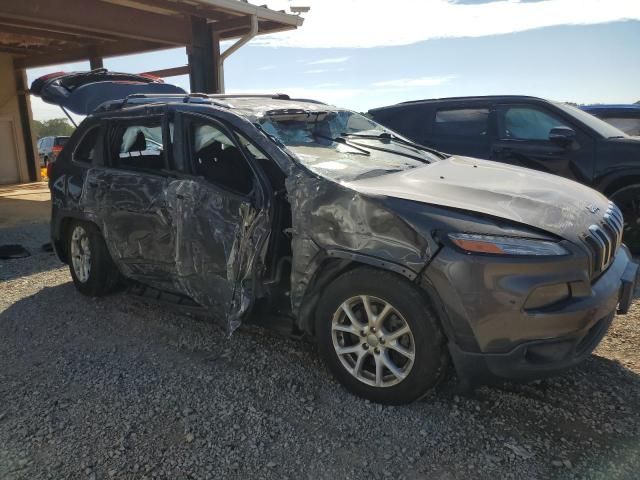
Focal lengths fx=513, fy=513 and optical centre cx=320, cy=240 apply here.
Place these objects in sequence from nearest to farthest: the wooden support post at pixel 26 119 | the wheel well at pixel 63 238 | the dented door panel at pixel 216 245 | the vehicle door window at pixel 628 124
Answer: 1. the dented door panel at pixel 216 245
2. the wheel well at pixel 63 238
3. the vehicle door window at pixel 628 124
4. the wooden support post at pixel 26 119

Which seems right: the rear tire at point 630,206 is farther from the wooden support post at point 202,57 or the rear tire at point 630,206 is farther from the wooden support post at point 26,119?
the wooden support post at point 26,119

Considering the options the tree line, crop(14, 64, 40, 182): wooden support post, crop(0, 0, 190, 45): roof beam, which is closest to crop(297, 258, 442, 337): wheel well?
crop(0, 0, 190, 45): roof beam

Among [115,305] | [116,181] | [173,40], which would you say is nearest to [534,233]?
[116,181]

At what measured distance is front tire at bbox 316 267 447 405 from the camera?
8.66ft

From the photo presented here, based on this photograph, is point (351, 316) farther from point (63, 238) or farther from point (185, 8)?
point (185, 8)

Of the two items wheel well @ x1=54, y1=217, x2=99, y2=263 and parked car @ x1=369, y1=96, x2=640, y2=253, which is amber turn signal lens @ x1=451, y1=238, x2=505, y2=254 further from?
wheel well @ x1=54, y1=217, x2=99, y2=263

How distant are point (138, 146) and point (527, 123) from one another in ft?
14.0

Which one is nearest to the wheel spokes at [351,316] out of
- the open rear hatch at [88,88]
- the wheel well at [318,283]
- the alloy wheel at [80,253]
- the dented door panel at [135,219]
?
the wheel well at [318,283]

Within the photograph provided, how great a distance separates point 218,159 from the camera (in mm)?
3891

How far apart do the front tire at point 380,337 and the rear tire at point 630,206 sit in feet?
12.8

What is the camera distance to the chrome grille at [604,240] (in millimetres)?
2617

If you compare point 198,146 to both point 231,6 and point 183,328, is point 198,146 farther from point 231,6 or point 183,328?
point 231,6

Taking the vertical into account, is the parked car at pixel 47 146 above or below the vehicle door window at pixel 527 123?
below

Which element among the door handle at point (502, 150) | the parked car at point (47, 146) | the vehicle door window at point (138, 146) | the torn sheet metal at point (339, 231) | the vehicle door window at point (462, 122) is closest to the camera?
the torn sheet metal at point (339, 231)
